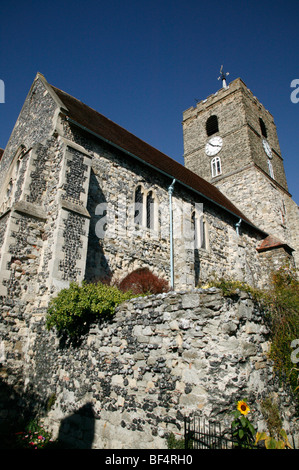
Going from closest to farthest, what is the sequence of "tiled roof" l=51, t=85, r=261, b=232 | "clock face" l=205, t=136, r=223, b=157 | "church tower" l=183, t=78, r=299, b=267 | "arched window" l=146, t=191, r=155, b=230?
1. "tiled roof" l=51, t=85, r=261, b=232
2. "arched window" l=146, t=191, r=155, b=230
3. "church tower" l=183, t=78, r=299, b=267
4. "clock face" l=205, t=136, r=223, b=157

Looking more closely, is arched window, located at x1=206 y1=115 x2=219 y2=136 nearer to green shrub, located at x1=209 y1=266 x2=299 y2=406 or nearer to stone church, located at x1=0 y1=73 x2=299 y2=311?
stone church, located at x1=0 y1=73 x2=299 y2=311

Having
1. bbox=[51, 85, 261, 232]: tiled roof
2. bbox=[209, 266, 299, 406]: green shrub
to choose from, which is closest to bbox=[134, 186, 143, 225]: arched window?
bbox=[51, 85, 261, 232]: tiled roof

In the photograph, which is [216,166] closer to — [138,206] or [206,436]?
[138,206]

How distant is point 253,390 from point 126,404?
7.56ft

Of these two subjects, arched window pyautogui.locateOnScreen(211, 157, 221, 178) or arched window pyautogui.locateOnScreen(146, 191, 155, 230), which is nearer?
arched window pyautogui.locateOnScreen(146, 191, 155, 230)

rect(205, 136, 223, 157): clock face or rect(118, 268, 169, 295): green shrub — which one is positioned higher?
rect(205, 136, 223, 157): clock face

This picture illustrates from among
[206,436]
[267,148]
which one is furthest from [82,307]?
[267,148]

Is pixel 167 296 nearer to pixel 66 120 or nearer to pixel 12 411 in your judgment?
pixel 12 411

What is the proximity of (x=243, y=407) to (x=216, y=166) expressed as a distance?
21648 millimetres

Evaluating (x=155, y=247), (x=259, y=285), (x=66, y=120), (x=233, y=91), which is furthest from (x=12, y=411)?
(x=233, y=91)

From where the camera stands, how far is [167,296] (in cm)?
574

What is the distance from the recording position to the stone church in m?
8.19

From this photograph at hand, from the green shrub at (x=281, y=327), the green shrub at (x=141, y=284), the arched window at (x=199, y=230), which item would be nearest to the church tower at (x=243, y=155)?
the arched window at (x=199, y=230)

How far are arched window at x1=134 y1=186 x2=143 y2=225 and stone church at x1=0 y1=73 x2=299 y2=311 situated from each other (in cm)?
4
